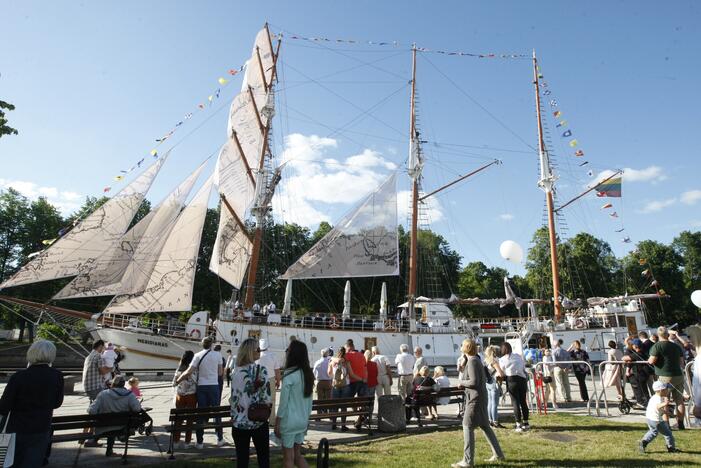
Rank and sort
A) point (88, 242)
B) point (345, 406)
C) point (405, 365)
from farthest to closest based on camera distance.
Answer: point (88, 242), point (405, 365), point (345, 406)

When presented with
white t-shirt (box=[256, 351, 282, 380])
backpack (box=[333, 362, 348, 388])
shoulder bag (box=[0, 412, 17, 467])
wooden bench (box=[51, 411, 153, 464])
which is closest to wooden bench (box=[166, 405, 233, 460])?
wooden bench (box=[51, 411, 153, 464])

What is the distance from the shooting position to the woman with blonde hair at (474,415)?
214 inches

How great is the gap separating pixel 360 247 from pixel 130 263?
12.1 m

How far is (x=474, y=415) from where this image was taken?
18.4ft

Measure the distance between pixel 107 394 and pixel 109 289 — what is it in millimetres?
15242

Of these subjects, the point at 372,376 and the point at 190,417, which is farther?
the point at 372,376

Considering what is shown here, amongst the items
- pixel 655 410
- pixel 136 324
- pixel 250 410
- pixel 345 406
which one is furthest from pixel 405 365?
pixel 136 324

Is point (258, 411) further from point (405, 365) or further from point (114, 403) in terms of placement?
point (405, 365)

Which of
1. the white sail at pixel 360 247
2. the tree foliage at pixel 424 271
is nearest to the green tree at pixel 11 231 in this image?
the tree foliage at pixel 424 271

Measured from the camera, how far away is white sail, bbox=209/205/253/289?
2622cm

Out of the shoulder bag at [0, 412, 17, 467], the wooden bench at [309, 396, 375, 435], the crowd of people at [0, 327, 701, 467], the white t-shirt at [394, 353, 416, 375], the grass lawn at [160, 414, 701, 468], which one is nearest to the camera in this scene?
the shoulder bag at [0, 412, 17, 467]

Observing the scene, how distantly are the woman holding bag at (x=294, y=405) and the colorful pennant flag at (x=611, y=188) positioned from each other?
1215 inches

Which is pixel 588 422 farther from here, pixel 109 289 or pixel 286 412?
pixel 109 289

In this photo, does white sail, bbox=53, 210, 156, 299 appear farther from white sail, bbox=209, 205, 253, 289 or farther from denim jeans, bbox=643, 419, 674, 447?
denim jeans, bbox=643, 419, 674, 447
